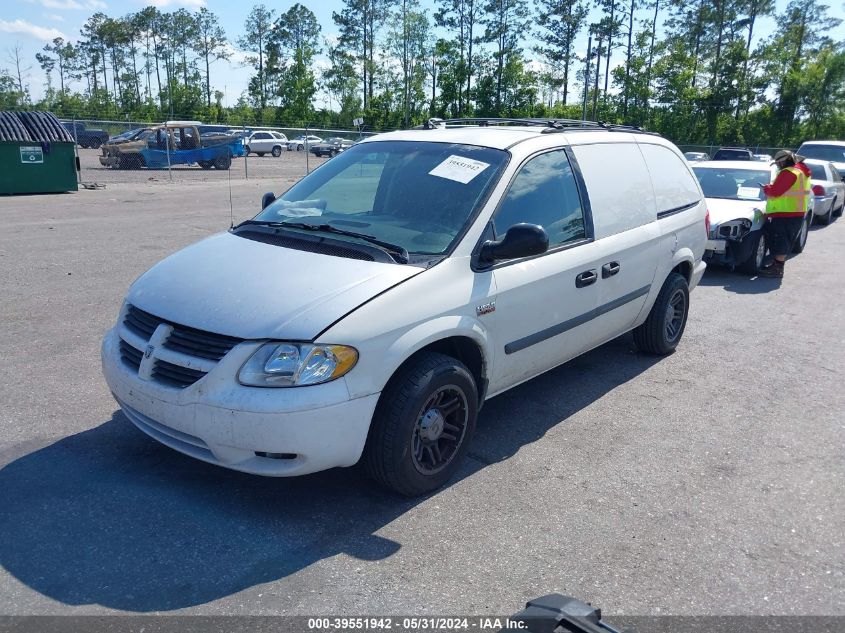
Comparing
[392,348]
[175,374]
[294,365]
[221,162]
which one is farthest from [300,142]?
[294,365]

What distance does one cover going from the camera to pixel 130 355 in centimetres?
381

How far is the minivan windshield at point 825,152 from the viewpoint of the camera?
21.1 metres

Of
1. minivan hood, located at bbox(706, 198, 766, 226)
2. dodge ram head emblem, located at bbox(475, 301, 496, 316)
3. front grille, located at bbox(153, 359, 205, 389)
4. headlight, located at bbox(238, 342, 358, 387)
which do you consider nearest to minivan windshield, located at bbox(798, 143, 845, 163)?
minivan hood, located at bbox(706, 198, 766, 226)

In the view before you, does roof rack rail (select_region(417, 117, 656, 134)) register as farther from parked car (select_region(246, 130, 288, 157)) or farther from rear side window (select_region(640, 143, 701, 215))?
parked car (select_region(246, 130, 288, 157))

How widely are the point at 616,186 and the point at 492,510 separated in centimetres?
276

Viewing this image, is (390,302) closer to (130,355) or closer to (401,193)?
(401,193)

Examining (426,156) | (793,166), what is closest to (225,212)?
(793,166)

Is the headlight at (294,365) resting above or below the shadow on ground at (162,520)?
above

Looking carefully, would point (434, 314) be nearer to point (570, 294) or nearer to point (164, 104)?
point (570, 294)

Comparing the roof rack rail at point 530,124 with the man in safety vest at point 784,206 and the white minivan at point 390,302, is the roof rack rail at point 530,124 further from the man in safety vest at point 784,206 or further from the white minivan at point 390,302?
the man in safety vest at point 784,206

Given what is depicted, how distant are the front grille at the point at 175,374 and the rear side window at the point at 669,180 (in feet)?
13.0

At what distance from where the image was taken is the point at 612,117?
2066 inches

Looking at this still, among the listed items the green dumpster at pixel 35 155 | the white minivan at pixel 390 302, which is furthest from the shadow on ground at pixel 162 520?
the green dumpster at pixel 35 155

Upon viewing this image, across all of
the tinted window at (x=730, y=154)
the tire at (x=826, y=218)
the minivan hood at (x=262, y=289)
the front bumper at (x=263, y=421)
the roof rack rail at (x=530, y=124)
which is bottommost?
the tire at (x=826, y=218)
